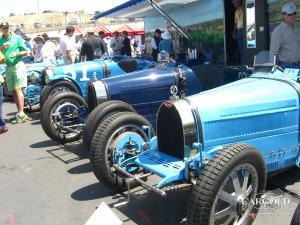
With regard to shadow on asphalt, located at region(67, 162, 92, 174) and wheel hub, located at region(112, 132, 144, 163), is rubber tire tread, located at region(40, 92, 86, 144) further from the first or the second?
wheel hub, located at region(112, 132, 144, 163)

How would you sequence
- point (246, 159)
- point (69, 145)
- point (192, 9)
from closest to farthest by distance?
point (246, 159) → point (69, 145) → point (192, 9)

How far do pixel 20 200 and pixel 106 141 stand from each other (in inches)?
46.5

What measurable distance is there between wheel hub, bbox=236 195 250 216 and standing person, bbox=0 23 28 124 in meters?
5.90

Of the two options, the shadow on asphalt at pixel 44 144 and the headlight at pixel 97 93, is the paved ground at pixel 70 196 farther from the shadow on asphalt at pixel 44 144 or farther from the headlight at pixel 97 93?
the headlight at pixel 97 93

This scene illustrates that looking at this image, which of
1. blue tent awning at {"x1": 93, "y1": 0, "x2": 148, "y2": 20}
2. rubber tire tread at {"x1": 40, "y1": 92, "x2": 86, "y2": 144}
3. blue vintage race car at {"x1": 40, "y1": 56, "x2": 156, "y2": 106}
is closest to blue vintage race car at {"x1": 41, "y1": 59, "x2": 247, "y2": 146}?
rubber tire tread at {"x1": 40, "y1": 92, "x2": 86, "y2": 144}

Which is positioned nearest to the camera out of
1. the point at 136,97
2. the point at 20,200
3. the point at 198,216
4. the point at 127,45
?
the point at 198,216

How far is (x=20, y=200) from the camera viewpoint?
14.2ft

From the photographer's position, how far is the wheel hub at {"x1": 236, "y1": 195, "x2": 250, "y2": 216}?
10.4 ft

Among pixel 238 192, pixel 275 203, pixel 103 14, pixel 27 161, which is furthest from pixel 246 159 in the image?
pixel 103 14

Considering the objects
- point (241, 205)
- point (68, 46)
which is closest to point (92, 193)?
point (241, 205)

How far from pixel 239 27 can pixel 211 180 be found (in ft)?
18.5

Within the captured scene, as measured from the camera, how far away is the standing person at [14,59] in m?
7.81

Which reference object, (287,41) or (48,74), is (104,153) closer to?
(287,41)

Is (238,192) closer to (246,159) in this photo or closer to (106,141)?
(246,159)
